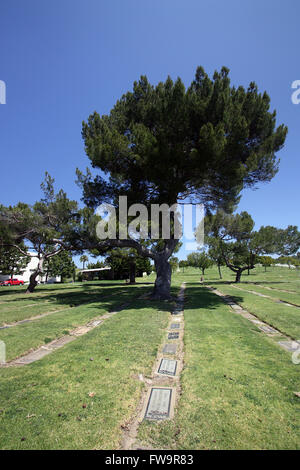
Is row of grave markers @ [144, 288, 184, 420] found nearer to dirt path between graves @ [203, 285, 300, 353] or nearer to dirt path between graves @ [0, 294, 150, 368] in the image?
dirt path between graves @ [0, 294, 150, 368]

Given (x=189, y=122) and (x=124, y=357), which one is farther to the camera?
(x=189, y=122)

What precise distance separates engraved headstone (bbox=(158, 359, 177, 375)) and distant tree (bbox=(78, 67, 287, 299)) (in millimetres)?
9149

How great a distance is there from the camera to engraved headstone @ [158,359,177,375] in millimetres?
3953

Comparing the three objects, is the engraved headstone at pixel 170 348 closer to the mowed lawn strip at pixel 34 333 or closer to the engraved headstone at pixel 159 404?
the engraved headstone at pixel 159 404

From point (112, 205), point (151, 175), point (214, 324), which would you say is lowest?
point (214, 324)

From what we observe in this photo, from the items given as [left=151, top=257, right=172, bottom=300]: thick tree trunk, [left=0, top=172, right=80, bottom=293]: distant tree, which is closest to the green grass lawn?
[left=151, top=257, right=172, bottom=300]: thick tree trunk

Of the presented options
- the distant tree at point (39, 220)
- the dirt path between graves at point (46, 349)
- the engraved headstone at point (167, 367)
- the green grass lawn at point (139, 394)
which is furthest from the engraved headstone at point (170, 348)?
the distant tree at point (39, 220)

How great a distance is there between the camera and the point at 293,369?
3.95 meters

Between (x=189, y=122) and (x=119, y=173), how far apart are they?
4815 mm

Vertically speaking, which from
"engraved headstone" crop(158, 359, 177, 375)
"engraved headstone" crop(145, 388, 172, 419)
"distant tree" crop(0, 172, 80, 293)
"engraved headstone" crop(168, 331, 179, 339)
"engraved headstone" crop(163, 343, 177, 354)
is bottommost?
"engraved headstone" crop(168, 331, 179, 339)

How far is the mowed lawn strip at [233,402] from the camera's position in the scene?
231cm

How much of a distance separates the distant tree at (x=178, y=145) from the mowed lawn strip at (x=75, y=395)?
9.07 metres
